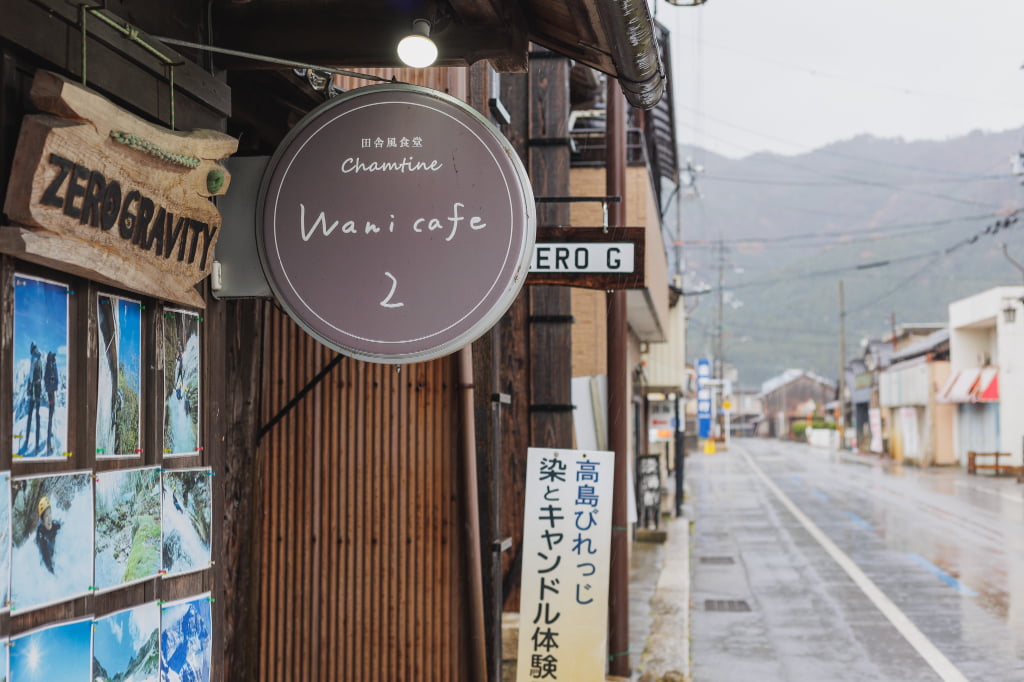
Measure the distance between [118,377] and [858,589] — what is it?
13.3m

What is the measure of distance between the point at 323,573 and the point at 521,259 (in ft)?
10.0

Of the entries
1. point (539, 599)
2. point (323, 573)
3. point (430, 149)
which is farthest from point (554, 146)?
point (430, 149)

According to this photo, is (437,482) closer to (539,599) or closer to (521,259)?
(539,599)

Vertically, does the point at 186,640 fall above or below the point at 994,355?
below

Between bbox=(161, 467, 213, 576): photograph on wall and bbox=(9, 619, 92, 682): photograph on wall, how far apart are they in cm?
58

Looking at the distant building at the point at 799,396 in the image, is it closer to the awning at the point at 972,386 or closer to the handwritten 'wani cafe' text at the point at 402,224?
the awning at the point at 972,386

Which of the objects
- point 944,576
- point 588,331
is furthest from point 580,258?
point 944,576

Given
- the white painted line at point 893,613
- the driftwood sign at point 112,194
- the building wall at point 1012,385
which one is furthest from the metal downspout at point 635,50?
the building wall at point 1012,385

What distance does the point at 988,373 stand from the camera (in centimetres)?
4928

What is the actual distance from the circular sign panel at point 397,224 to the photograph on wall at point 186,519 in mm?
773

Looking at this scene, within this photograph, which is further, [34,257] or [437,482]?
[437,482]

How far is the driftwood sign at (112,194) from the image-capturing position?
3049mm

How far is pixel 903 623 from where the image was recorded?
12422mm

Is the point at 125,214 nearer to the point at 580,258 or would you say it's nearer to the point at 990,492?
the point at 580,258
